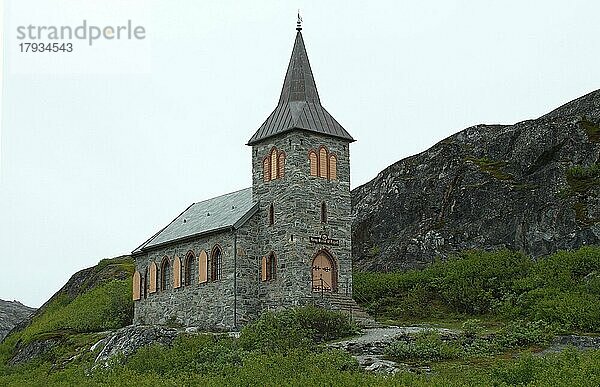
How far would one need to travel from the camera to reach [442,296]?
128 ft

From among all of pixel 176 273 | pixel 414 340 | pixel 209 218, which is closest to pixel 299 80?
pixel 209 218

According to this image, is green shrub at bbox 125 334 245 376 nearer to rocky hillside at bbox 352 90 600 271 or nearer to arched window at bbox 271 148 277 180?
arched window at bbox 271 148 277 180

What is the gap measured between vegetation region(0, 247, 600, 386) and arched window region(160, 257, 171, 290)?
3927mm

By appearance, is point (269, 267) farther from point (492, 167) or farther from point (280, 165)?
point (492, 167)

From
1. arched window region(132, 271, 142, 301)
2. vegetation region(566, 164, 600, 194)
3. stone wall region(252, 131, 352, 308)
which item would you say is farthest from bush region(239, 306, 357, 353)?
vegetation region(566, 164, 600, 194)

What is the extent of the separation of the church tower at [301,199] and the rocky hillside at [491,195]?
40.8 feet

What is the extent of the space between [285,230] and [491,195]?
18.2m

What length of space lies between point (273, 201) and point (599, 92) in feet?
89.7

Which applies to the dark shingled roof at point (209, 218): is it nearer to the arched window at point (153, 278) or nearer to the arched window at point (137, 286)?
the arched window at point (153, 278)

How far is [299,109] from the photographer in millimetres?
38438

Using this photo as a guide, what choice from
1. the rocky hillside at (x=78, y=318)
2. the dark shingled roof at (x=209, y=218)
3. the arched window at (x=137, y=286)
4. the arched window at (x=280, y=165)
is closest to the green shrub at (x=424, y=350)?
the arched window at (x=280, y=165)

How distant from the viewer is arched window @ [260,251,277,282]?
37.5 meters

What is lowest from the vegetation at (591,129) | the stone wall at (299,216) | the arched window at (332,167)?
the stone wall at (299,216)

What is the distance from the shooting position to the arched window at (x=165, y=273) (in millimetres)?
42906
